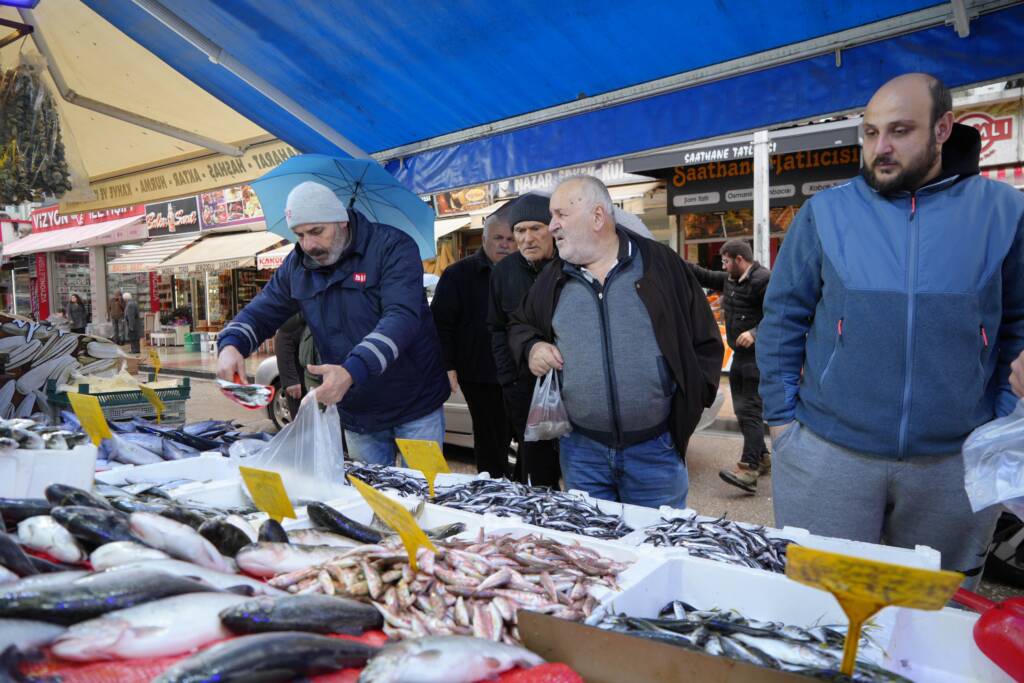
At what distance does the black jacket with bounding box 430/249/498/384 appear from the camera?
15.5 feet

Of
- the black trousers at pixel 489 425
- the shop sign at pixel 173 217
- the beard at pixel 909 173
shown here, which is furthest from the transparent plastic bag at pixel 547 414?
the shop sign at pixel 173 217

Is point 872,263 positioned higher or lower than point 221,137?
lower

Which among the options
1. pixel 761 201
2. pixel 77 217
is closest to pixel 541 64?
pixel 761 201

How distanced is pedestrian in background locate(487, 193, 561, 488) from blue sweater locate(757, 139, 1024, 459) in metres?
1.66

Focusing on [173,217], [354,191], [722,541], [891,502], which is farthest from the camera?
[173,217]

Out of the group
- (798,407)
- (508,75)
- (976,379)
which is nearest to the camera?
(976,379)

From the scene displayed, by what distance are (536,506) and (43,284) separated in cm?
3450

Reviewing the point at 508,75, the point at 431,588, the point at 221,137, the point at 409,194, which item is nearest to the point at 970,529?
the point at 431,588

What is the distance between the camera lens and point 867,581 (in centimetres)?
113

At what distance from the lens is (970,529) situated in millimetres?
2238

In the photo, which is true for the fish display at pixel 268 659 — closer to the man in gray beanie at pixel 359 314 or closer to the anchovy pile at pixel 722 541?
the anchovy pile at pixel 722 541

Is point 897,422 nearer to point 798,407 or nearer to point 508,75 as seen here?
point 798,407

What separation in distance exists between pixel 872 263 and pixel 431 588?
5.51ft

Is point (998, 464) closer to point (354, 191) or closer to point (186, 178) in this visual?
point (354, 191)
